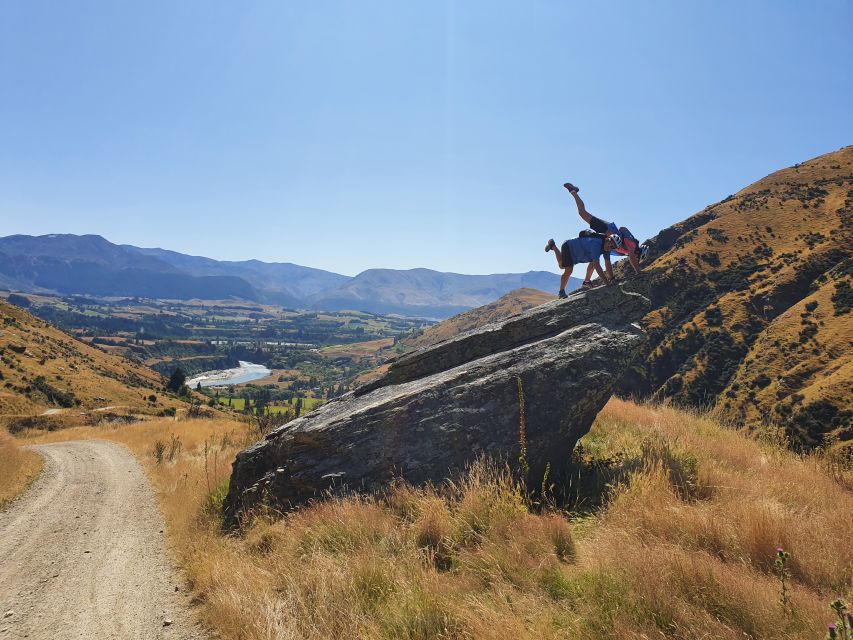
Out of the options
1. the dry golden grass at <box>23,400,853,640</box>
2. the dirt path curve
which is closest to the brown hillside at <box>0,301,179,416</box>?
the dirt path curve

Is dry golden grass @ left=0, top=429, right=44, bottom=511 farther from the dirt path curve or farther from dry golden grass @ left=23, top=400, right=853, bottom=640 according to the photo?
dry golden grass @ left=23, top=400, right=853, bottom=640

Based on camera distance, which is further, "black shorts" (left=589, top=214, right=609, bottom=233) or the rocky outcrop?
"black shorts" (left=589, top=214, right=609, bottom=233)

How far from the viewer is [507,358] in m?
9.91

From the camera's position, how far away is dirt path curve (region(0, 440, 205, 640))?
6.77 metres

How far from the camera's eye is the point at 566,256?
44.5ft

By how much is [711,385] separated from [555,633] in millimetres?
73025

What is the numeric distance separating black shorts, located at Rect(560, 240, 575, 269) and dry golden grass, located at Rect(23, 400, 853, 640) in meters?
6.41

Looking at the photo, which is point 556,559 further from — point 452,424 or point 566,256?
point 566,256

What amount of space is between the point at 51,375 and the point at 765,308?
118366 mm

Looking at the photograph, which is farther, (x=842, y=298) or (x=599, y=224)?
(x=842, y=298)

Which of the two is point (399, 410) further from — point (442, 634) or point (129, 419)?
point (129, 419)

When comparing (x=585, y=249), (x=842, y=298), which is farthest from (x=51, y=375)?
(x=842, y=298)

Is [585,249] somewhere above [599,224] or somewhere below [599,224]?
below

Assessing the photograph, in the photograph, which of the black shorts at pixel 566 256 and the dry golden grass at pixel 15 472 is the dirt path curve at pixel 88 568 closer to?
the dry golden grass at pixel 15 472
